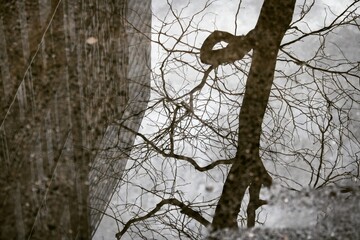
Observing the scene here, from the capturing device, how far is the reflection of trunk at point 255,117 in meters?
3.24

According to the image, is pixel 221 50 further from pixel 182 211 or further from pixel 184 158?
pixel 182 211

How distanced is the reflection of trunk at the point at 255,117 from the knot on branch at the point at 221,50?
1.20 ft

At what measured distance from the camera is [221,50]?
420 cm

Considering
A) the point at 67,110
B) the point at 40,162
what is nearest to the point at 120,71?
the point at 67,110

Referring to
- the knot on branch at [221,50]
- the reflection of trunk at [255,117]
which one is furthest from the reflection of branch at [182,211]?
the knot on branch at [221,50]

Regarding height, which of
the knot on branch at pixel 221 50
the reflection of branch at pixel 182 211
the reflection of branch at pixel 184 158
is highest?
the knot on branch at pixel 221 50

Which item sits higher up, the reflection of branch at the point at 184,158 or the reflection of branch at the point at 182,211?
the reflection of branch at the point at 184,158

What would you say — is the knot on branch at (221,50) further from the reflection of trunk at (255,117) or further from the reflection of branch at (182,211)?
the reflection of branch at (182,211)

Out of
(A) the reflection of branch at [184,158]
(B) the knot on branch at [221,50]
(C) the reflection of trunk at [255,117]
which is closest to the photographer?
(C) the reflection of trunk at [255,117]

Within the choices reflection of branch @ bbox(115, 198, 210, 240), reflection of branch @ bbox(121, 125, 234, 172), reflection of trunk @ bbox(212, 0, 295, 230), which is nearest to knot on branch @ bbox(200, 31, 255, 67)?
reflection of trunk @ bbox(212, 0, 295, 230)

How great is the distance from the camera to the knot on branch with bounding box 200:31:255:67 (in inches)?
163

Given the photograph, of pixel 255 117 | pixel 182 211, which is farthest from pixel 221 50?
pixel 182 211

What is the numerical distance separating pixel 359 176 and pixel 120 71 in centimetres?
362

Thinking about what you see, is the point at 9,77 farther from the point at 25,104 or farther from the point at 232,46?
the point at 232,46
